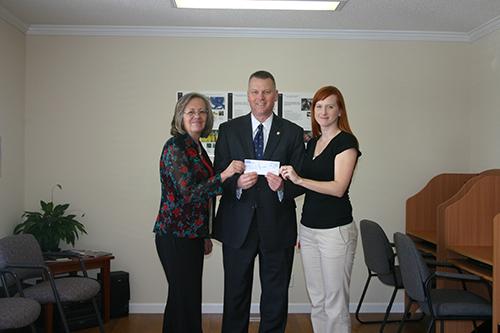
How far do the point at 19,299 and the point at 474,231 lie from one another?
348 cm

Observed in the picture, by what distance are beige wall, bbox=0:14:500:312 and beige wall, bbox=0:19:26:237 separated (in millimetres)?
98

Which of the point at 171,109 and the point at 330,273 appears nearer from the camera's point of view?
the point at 330,273

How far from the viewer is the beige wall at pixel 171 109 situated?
172 inches

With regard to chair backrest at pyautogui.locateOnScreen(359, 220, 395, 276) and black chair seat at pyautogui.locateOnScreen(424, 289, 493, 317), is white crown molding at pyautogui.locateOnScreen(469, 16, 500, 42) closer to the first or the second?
chair backrest at pyautogui.locateOnScreen(359, 220, 395, 276)

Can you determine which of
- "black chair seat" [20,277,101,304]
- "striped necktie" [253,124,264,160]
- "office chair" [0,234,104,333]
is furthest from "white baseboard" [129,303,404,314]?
"striped necktie" [253,124,264,160]

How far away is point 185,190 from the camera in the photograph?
7.80 ft

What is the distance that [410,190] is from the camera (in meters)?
4.48

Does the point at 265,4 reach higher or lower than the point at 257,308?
higher

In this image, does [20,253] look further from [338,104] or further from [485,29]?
[485,29]

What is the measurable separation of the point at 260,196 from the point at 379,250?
1.64m

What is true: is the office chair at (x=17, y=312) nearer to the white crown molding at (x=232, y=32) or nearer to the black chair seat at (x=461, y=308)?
the white crown molding at (x=232, y=32)

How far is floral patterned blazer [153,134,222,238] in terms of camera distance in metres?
2.39

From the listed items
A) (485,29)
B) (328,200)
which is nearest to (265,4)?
(328,200)

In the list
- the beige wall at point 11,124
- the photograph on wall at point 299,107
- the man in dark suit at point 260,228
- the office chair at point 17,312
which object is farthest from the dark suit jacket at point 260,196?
the beige wall at point 11,124
